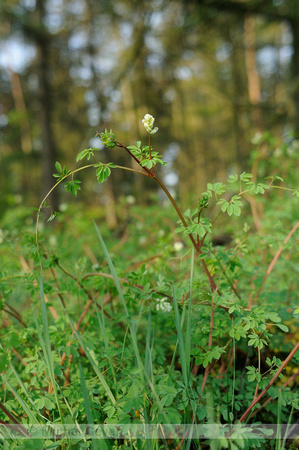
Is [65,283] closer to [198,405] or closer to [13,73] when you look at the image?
[198,405]

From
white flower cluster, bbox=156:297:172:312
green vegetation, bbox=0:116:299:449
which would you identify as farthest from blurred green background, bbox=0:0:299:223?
white flower cluster, bbox=156:297:172:312

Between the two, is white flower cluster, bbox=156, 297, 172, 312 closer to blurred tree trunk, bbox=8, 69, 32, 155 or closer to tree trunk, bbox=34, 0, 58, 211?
tree trunk, bbox=34, 0, 58, 211

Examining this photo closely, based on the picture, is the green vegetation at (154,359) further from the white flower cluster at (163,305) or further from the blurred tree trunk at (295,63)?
the blurred tree trunk at (295,63)

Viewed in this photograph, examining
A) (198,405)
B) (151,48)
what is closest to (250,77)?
(151,48)

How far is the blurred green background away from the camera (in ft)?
20.4

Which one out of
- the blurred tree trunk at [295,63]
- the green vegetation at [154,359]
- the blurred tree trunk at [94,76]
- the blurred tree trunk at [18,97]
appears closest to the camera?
the green vegetation at [154,359]

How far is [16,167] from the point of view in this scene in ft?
49.7

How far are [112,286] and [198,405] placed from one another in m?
0.66

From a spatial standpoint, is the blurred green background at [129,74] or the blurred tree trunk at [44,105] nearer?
the blurred green background at [129,74]

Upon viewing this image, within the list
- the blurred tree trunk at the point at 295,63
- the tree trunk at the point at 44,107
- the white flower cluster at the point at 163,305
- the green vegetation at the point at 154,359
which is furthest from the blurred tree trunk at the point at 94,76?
the white flower cluster at the point at 163,305

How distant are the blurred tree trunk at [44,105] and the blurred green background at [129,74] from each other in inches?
1.1

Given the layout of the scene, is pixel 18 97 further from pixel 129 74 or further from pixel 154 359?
pixel 154 359

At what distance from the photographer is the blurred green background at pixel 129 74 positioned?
244 inches

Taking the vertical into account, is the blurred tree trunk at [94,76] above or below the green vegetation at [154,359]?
above
